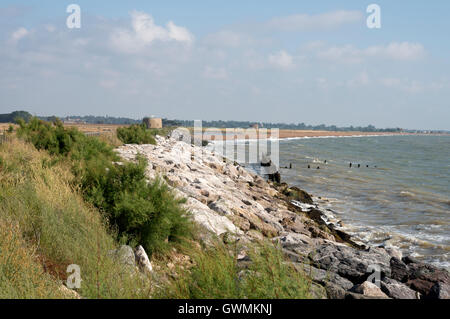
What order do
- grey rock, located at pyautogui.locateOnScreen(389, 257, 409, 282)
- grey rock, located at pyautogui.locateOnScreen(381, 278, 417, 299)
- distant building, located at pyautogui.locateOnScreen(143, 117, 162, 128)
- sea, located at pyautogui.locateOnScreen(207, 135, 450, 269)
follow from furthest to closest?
1. distant building, located at pyautogui.locateOnScreen(143, 117, 162, 128)
2. sea, located at pyautogui.locateOnScreen(207, 135, 450, 269)
3. grey rock, located at pyautogui.locateOnScreen(389, 257, 409, 282)
4. grey rock, located at pyautogui.locateOnScreen(381, 278, 417, 299)

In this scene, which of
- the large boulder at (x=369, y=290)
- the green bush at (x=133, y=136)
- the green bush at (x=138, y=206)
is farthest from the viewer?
the green bush at (x=133, y=136)

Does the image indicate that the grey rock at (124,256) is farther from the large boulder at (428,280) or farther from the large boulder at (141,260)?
the large boulder at (428,280)

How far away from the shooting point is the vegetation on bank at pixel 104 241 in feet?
11.9

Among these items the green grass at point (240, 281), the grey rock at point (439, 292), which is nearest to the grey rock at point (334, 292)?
the green grass at point (240, 281)

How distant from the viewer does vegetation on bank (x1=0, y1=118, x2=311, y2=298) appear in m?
3.64

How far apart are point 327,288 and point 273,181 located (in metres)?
17.8

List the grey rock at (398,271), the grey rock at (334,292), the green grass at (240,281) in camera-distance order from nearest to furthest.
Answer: the green grass at (240,281) → the grey rock at (334,292) → the grey rock at (398,271)

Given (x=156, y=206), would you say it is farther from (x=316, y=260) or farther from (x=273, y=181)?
(x=273, y=181)

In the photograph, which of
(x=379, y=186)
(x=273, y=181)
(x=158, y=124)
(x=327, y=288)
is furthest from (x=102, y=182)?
(x=158, y=124)

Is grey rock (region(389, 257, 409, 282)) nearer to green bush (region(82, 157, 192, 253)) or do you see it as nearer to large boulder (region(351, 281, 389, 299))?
large boulder (region(351, 281, 389, 299))

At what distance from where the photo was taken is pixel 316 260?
668cm

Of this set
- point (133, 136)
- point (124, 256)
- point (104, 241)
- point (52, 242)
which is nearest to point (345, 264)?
point (124, 256)

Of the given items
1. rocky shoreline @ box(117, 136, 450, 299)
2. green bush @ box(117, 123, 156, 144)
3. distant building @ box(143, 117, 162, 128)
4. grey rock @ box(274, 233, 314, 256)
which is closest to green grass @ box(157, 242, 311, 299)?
rocky shoreline @ box(117, 136, 450, 299)

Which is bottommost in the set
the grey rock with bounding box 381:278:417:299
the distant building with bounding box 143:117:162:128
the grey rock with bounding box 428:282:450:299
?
the grey rock with bounding box 428:282:450:299
